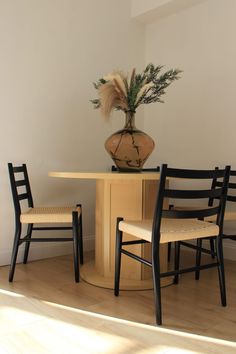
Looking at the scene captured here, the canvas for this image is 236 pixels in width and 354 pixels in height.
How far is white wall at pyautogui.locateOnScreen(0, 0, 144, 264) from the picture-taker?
256 centimetres

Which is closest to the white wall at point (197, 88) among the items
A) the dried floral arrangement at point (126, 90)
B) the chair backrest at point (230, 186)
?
the chair backrest at point (230, 186)

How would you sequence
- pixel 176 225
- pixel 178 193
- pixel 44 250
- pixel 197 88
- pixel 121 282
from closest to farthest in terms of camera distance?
pixel 178 193, pixel 176 225, pixel 121 282, pixel 44 250, pixel 197 88

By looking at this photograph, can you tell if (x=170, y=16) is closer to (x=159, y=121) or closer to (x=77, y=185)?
(x=159, y=121)

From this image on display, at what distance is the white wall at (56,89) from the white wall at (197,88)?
0.39 m

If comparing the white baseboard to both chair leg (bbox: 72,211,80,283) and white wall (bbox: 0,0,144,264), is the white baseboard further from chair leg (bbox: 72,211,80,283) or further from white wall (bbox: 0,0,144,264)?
chair leg (bbox: 72,211,80,283)

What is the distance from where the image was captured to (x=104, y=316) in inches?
66.2

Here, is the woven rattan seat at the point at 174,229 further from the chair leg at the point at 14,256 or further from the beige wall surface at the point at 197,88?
the beige wall surface at the point at 197,88

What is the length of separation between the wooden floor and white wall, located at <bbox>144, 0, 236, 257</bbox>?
3.98 ft

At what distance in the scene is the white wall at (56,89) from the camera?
8.39 ft

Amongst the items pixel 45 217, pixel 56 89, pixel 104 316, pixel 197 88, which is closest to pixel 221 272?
pixel 104 316

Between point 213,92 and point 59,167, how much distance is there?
148 cm

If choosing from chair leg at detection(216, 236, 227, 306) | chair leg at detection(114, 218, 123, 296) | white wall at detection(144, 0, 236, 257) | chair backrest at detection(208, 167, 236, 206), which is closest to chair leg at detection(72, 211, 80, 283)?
chair leg at detection(114, 218, 123, 296)

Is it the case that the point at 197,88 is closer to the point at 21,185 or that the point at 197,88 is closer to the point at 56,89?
the point at 56,89

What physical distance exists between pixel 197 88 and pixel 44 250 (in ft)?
6.37
